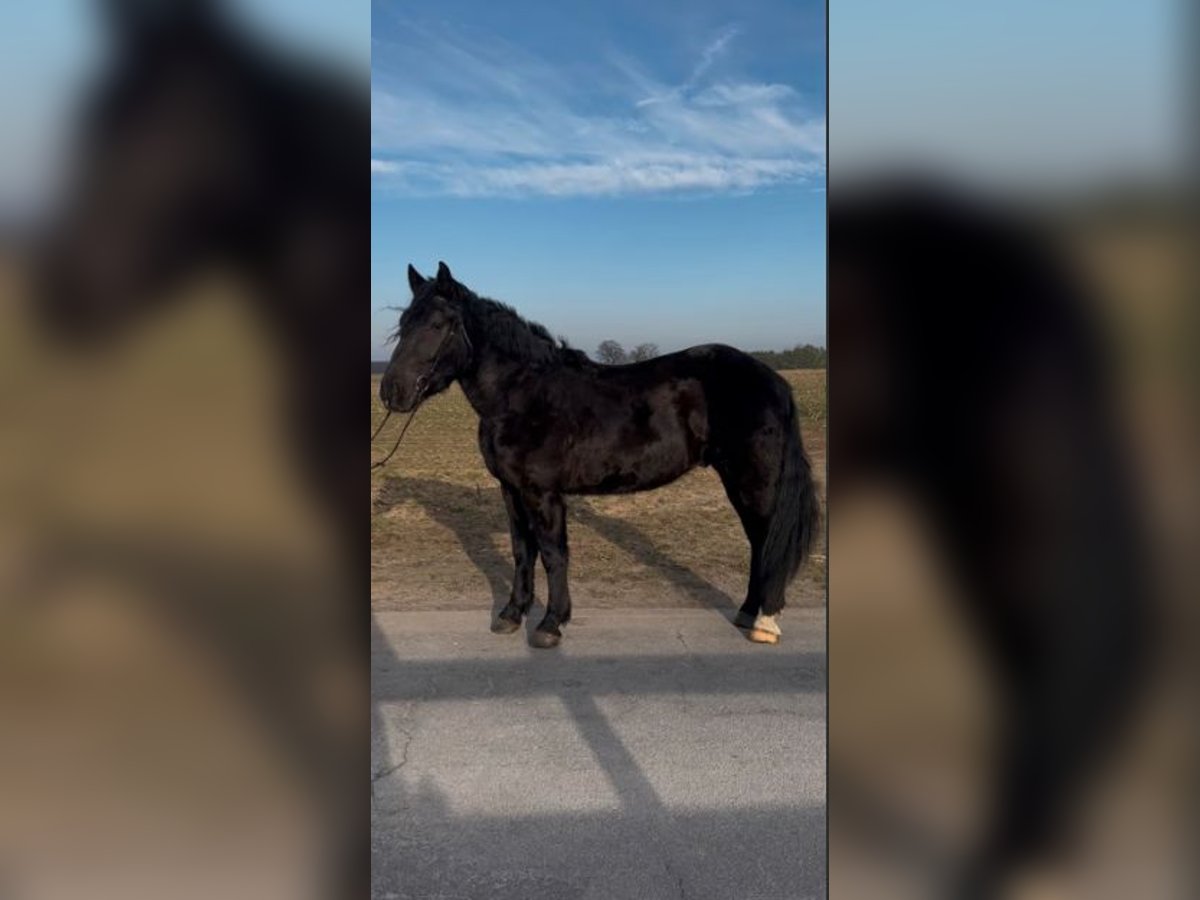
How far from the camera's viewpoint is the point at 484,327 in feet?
14.4

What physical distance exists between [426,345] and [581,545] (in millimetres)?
3079

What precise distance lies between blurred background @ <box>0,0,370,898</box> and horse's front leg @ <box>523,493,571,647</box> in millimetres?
3519

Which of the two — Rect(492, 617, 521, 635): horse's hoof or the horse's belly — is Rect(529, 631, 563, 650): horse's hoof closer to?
Rect(492, 617, 521, 635): horse's hoof

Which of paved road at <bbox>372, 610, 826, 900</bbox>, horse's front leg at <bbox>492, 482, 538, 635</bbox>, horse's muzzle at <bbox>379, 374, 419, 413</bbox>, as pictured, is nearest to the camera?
paved road at <bbox>372, 610, 826, 900</bbox>

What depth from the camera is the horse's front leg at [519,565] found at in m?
4.42

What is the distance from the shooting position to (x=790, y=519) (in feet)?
14.6

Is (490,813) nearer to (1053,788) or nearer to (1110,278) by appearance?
(1053,788)

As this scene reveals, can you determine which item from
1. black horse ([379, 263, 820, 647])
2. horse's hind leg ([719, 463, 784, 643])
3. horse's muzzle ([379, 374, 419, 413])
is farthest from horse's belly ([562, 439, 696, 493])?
horse's muzzle ([379, 374, 419, 413])

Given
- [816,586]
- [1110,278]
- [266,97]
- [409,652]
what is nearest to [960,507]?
[1110,278]

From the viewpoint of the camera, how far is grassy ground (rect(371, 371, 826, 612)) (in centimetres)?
529

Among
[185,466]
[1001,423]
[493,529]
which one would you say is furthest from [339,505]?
[493,529]

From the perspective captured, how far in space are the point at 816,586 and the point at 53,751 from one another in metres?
5.28

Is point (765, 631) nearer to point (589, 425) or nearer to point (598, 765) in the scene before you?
point (589, 425)

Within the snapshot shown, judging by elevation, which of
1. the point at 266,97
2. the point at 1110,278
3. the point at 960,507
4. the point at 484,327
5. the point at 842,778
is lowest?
the point at 842,778
